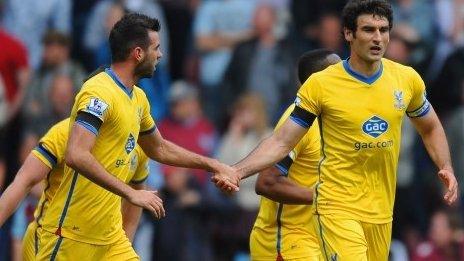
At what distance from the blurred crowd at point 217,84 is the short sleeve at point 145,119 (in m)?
5.97

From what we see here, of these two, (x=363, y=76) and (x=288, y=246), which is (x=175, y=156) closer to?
(x=288, y=246)

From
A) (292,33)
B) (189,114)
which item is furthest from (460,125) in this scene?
(189,114)

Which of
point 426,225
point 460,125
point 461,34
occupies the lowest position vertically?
point 426,225

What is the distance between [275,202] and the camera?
10430 mm

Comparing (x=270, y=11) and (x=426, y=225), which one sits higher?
(x=270, y=11)

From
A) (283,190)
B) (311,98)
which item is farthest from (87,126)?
(283,190)

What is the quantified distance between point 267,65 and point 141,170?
19.8ft

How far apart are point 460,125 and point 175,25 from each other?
3.86 meters

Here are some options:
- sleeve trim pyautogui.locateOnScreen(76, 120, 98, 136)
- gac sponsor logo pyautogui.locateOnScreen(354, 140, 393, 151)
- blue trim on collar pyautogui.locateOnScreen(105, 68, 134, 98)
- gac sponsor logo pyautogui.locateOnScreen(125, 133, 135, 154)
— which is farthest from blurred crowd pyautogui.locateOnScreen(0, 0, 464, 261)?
sleeve trim pyautogui.locateOnScreen(76, 120, 98, 136)

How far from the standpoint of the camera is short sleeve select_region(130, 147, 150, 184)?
34.9 feet

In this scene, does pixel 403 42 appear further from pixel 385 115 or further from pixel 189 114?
pixel 385 115

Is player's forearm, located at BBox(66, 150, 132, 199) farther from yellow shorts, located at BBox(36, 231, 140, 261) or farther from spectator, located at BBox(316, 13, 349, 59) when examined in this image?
spectator, located at BBox(316, 13, 349, 59)

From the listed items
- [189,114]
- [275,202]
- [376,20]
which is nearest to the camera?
[376,20]

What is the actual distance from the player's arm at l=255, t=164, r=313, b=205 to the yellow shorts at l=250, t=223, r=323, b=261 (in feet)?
1.12
